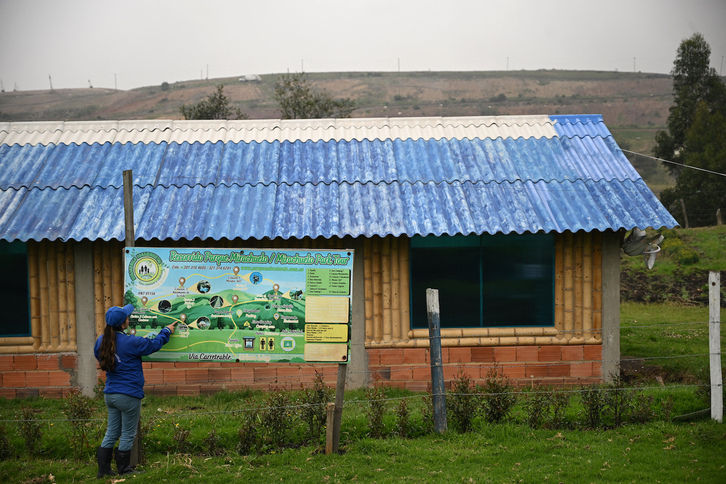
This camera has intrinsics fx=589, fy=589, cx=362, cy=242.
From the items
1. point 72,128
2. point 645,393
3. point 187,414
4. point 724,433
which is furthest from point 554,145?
point 72,128

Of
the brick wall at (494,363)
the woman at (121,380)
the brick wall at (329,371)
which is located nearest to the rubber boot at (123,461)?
the woman at (121,380)

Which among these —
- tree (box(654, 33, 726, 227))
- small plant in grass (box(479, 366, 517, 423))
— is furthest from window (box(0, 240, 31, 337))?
tree (box(654, 33, 726, 227))

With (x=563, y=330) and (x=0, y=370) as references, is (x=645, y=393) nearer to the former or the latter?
(x=563, y=330)

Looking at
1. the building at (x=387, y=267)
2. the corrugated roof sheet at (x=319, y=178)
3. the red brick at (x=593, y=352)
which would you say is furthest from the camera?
the red brick at (x=593, y=352)

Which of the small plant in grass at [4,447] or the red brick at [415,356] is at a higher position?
the red brick at [415,356]

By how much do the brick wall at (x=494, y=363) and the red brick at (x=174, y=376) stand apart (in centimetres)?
296

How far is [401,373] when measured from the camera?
9.24 meters

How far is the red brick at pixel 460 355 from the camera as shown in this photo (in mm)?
9273

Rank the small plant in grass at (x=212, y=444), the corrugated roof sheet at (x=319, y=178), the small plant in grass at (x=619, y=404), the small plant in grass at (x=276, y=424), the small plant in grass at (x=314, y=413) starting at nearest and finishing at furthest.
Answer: the small plant in grass at (x=212, y=444) → the small plant in grass at (x=276, y=424) → the small plant in grass at (x=314, y=413) → the small plant in grass at (x=619, y=404) → the corrugated roof sheet at (x=319, y=178)

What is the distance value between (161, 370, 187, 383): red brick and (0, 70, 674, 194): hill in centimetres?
6420

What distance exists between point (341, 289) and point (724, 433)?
4531 millimetres

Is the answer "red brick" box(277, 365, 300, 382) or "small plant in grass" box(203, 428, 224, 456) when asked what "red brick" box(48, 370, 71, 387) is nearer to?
"red brick" box(277, 365, 300, 382)

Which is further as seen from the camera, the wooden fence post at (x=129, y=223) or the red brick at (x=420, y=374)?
the red brick at (x=420, y=374)

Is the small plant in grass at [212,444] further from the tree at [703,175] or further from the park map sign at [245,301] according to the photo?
the tree at [703,175]
